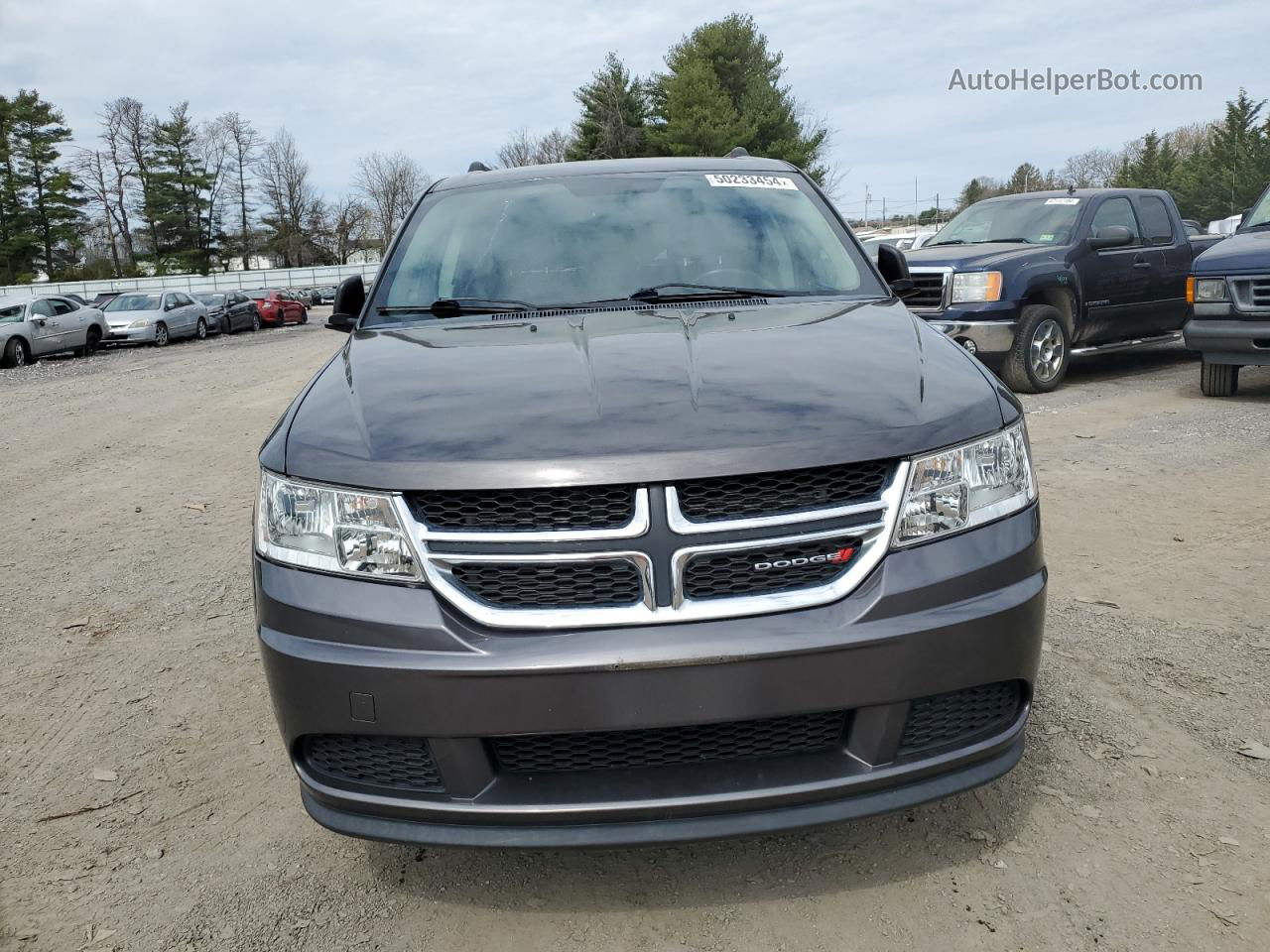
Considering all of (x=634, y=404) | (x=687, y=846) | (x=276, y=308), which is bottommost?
(x=687, y=846)

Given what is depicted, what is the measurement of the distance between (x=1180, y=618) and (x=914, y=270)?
659cm

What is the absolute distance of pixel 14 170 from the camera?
6706cm

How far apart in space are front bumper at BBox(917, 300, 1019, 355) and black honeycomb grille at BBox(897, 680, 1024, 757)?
25.8 ft

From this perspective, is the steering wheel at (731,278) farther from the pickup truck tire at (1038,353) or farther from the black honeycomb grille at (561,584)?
the pickup truck tire at (1038,353)

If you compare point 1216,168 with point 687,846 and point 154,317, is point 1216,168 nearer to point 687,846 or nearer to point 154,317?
point 154,317

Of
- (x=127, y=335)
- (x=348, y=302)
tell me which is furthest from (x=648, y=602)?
(x=127, y=335)

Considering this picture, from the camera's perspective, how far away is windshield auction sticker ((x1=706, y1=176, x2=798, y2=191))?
385 centimetres

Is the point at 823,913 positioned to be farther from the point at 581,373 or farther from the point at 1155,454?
the point at 1155,454

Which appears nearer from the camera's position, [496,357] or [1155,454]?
[496,357]

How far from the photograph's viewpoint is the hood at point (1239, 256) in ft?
27.6

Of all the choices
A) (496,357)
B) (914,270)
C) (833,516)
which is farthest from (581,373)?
(914,270)

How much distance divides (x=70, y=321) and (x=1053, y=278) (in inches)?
879

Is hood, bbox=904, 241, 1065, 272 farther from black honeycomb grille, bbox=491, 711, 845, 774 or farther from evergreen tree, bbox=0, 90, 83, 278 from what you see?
evergreen tree, bbox=0, 90, 83, 278

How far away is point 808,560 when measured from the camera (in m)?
2.10
